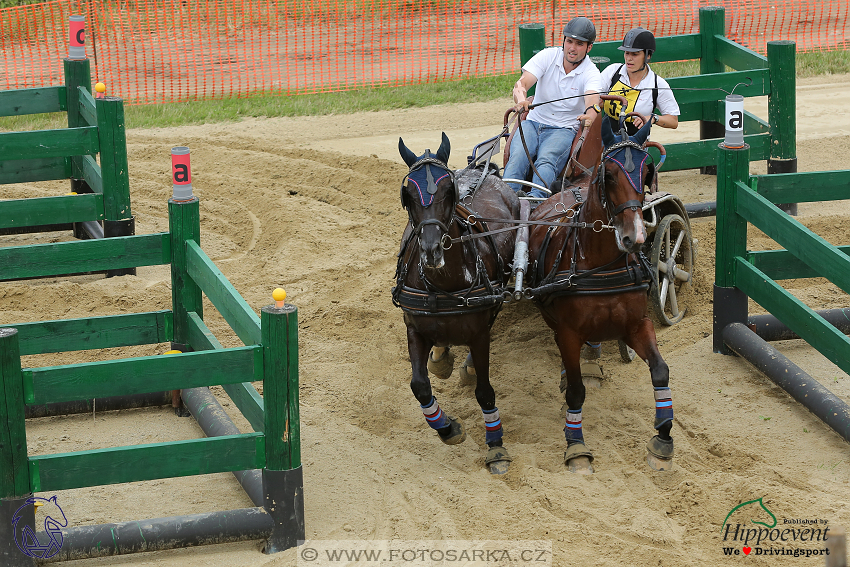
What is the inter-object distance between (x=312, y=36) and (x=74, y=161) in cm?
970

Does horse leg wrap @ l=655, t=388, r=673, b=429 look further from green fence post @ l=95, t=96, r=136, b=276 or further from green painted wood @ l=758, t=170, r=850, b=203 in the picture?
green fence post @ l=95, t=96, r=136, b=276

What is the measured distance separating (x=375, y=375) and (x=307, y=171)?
14.2ft

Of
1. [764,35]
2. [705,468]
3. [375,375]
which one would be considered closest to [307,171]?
[375,375]

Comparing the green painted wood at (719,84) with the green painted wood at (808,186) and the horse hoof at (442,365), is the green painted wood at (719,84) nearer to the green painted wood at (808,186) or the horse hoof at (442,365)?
the green painted wood at (808,186)

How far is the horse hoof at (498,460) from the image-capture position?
587 centimetres

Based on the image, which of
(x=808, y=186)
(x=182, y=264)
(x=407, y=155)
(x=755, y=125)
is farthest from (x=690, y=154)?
(x=182, y=264)

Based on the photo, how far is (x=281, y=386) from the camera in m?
4.86

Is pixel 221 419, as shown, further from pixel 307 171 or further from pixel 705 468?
pixel 307 171

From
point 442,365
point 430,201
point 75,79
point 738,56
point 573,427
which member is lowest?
point 573,427

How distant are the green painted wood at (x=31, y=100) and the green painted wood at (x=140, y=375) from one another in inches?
205

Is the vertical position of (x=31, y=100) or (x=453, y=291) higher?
(x=31, y=100)

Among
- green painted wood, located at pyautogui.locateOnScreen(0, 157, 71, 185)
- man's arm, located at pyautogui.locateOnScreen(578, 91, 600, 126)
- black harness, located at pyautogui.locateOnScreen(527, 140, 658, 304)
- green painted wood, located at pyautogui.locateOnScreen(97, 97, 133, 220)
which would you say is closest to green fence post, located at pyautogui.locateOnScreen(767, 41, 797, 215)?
man's arm, located at pyautogui.locateOnScreen(578, 91, 600, 126)

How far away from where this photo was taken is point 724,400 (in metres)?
6.68

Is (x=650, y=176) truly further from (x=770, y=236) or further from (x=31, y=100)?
(x=31, y=100)
